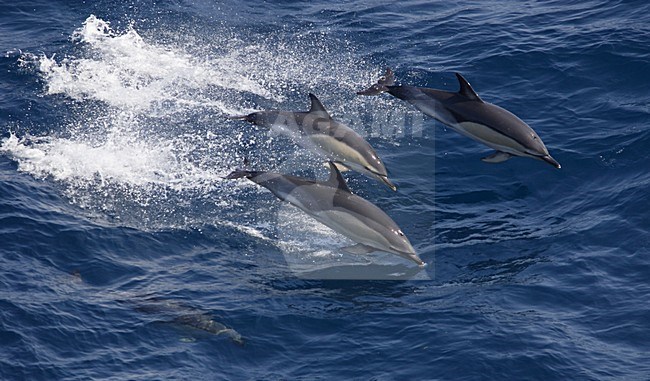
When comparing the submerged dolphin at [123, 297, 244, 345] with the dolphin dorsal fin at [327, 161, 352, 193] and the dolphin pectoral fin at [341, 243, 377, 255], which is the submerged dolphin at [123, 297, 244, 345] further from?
the dolphin dorsal fin at [327, 161, 352, 193]

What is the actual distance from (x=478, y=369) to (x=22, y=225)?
990 centimetres

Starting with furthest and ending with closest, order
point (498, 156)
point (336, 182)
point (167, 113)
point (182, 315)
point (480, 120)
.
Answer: point (167, 113), point (498, 156), point (480, 120), point (336, 182), point (182, 315)

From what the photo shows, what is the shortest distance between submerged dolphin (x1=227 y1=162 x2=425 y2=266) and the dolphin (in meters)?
1.00

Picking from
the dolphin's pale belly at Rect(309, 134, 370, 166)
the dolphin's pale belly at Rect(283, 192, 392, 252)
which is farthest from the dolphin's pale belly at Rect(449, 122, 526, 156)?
the dolphin's pale belly at Rect(283, 192, 392, 252)

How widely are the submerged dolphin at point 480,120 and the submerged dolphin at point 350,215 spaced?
2.97m

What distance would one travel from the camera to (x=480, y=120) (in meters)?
18.8

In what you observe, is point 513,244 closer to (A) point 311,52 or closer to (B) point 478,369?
(B) point 478,369

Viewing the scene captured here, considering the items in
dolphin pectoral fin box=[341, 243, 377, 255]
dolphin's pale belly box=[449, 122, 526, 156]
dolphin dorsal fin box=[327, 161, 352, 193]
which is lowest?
dolphin pectoral fin box=[341, 243, 377, 255]

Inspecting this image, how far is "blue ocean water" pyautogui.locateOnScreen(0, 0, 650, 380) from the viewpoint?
15914mm

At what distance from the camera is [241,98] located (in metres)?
25.6

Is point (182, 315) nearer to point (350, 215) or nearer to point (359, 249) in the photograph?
point (359, 249)

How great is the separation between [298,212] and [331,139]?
2896mm

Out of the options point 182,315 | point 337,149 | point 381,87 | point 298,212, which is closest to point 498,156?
point 381,87

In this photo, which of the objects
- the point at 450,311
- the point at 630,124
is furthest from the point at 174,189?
the point at 630,124
